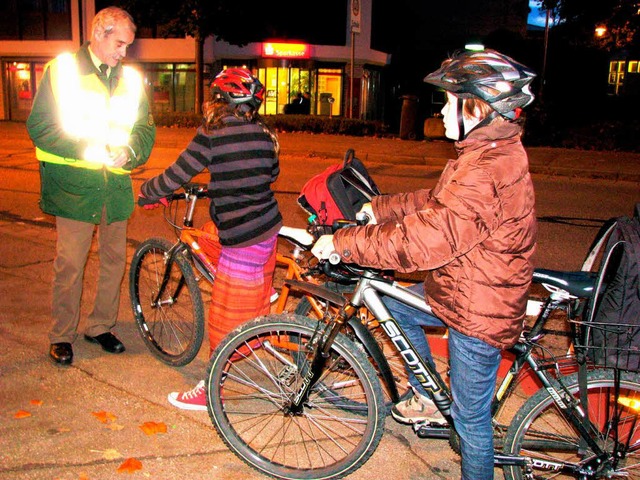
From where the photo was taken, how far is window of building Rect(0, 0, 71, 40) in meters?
32.2

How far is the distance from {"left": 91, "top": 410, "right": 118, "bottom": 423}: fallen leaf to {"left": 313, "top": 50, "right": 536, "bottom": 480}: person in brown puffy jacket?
1.80m

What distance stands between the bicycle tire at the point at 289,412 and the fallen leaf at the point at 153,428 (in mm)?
374

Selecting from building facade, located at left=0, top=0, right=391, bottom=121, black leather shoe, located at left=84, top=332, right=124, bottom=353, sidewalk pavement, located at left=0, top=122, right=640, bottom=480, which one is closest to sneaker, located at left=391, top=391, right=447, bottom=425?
sidewalk pavement, located at left=0, top=122, right=640, bottom=480

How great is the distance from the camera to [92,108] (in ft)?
14.2

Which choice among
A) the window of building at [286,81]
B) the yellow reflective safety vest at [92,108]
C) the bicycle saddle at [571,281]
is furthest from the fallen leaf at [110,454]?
the window of building at [286,81]

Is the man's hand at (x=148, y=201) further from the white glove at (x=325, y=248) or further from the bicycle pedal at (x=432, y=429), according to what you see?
the bicycle pedal at (x=432, y=429)

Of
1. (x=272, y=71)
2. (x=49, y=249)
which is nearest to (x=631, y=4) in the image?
(x=272, y=71)

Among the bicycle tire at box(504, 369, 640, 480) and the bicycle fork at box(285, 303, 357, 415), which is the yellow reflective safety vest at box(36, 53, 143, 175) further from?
the bicycle tire at box(504, 369, 640, 480)

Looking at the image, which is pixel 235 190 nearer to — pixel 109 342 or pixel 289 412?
pixel 289 412

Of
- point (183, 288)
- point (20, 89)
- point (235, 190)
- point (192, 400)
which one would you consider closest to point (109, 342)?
point (183, 288)

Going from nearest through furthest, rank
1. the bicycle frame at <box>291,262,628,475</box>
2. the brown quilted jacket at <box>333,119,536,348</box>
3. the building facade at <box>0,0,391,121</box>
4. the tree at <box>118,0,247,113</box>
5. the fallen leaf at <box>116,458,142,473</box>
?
1. the brown quilted jacket at <box>333,119,536,348</box>
2. the bicycle frame at <box>291,262,628,475</box>
3. the fallen leaf at <box>116,458,142,473</box>
4. the tree at <box>118,0,247,113</box>
5. the building facade at <box>0,0,391,121</box>

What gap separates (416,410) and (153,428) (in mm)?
1469

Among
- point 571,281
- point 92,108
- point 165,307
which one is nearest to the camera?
point 571,281

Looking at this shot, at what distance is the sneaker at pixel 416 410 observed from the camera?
342cm
